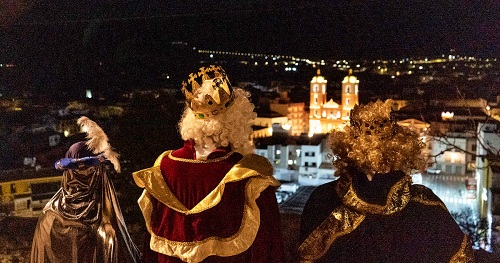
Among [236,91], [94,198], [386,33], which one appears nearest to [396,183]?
[236,91]

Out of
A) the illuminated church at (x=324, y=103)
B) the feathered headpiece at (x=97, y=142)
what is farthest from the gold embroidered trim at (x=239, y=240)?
the illuminated church at (x=324, y=103)

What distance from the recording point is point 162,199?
2.00m

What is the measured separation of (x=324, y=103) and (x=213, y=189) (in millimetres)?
3362

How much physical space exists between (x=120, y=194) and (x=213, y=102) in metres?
3.21

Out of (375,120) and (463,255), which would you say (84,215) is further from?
(463,255)

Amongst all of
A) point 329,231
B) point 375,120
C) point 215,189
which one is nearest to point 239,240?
point 215,189

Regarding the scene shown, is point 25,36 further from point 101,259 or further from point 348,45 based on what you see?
point 348,45

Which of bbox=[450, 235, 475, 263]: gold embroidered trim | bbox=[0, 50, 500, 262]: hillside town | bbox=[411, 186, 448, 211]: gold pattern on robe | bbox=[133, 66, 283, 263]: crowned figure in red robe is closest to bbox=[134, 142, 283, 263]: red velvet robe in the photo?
bbox=[133, 66, 283, 263]: crowned figure in red robe

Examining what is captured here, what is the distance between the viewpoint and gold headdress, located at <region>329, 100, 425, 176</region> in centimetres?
185

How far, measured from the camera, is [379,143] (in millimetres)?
1849

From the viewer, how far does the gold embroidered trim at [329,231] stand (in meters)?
1.92

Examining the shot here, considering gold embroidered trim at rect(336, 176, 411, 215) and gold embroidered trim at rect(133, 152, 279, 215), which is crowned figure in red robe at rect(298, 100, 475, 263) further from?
gold embroidered trim at rect(133, 152, 279, 215)

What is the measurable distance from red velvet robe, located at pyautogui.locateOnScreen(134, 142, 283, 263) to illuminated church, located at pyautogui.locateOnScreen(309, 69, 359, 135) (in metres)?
2.28

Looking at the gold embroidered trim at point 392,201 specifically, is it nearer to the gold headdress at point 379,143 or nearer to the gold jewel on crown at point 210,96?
the gold headdress at point 379,143
